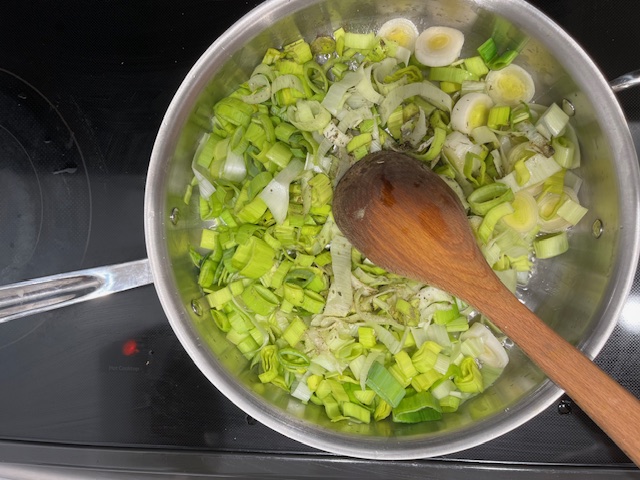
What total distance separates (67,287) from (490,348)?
3.32 ft

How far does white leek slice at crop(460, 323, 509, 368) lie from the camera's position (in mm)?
1280

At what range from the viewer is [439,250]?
1039mm

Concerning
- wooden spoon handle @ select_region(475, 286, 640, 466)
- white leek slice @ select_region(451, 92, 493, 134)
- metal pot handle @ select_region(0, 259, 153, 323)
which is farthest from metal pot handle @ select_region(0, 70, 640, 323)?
wooden spoon handle @ select_region(475, 286, 640, 466)

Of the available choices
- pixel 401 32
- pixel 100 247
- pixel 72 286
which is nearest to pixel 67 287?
pixel 72 286

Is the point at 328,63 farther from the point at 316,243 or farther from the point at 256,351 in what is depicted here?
the point at 256,351

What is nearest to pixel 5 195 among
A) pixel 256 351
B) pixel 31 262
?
pixel 31 262

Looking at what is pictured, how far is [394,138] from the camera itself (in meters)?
1.29

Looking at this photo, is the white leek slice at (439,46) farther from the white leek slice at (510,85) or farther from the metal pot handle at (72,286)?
the metal pot handle at (72,286)

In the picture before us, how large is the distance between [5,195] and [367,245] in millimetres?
989

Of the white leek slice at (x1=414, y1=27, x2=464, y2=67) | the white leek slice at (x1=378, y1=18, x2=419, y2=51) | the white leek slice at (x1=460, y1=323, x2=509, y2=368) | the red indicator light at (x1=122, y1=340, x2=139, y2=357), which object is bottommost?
the white leek slice at (x1=460, y1=323, x2=509, y2=368)

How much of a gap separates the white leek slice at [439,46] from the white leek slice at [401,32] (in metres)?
0.03

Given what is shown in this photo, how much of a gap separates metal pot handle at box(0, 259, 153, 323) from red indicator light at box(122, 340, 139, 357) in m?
0.20

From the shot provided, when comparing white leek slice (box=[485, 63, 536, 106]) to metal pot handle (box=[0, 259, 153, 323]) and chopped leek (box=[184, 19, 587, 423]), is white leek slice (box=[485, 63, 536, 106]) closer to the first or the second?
chopped leek (box=[184, 19, 587, 423])

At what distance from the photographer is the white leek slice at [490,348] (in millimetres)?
1280
